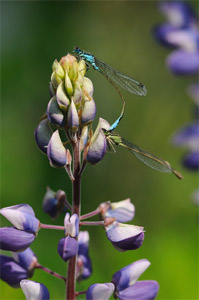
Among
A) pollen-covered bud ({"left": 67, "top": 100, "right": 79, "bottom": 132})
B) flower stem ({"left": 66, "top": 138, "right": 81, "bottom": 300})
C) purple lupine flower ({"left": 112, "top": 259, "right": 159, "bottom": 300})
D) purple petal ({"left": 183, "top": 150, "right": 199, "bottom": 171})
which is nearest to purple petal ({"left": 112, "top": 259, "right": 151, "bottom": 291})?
purple lupine flower ({"left": 112, "top": 259, "right": 159, "bottom": 300})

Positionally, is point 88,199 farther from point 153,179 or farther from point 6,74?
point 6,74

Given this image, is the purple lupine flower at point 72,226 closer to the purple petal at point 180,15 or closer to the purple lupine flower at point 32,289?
the purple lupine flower at point 32,289

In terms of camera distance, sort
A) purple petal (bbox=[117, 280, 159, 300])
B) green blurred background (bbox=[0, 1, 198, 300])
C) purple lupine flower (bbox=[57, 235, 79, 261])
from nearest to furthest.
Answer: purple lupine flower (bbox=[57, 235, 79, 261]) < purple petal (bbox=[117, 280, 159, 300]) < green blurred background (bbox=[0, 1, 198, 300])

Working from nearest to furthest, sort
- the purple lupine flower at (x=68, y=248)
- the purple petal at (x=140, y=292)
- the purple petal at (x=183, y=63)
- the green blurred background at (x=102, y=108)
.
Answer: the purple lupine flower at (x=68, y=248), the purple petal at (x=140, y=292), the purple petal at (x=183, y=63), the green blurred background at (x=102, y=108)

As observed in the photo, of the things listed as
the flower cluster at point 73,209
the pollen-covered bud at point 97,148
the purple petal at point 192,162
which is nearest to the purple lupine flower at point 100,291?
the flower cluster at point 73,209

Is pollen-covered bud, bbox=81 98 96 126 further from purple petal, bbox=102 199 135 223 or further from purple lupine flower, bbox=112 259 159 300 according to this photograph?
purple lupine flower, bbox=112 259 159 300
